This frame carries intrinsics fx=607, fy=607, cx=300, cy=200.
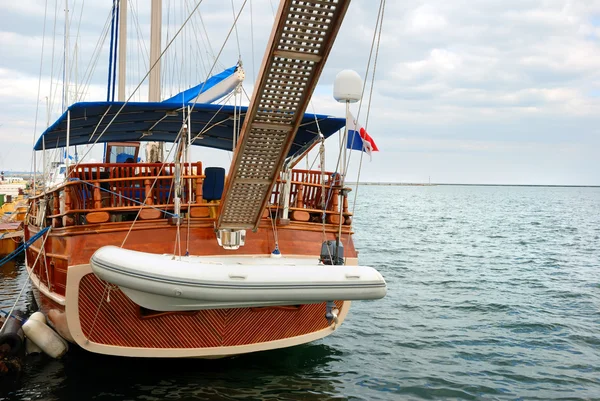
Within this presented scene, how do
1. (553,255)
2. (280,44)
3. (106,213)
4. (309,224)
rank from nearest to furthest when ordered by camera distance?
(280,44), (106,213), (309,224), (553,255)

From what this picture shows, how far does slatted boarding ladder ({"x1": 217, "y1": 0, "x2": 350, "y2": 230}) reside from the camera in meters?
6.55

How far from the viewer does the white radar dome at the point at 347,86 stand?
351 inches

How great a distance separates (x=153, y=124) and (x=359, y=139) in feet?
13.7

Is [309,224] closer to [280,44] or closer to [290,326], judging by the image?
[290,326]

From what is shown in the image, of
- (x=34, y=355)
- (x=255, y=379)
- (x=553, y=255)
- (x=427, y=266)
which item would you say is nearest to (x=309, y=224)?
(x=255, y=379)

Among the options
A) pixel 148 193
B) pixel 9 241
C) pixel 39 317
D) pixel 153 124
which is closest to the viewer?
pixel 148 193

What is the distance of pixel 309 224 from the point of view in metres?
9.98

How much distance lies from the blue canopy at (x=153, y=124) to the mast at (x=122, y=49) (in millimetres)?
5569

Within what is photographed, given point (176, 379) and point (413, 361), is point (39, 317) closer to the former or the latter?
point (176, 379)

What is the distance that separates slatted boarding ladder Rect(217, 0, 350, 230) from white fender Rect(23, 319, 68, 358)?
389 cm

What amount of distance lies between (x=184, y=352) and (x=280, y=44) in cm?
476

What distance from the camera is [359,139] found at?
33.2ft

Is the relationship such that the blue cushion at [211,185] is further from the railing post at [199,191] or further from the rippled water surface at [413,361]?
the rippled water surface at [413,361]

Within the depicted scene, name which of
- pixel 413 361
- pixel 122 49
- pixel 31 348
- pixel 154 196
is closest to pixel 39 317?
pixel 31 348
